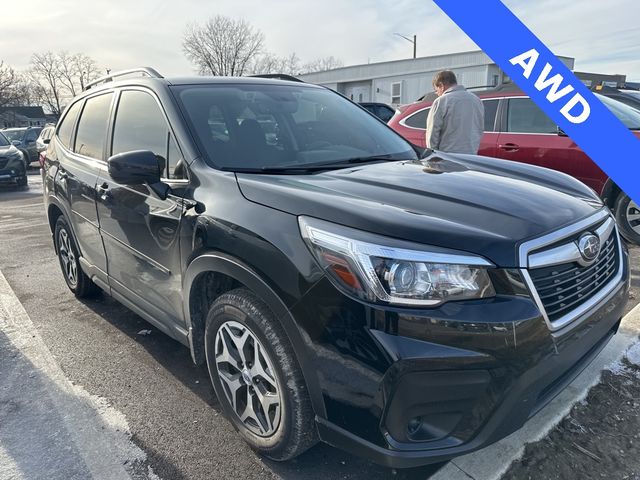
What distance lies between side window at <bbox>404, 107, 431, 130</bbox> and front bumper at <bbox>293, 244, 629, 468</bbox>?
555 centimetres

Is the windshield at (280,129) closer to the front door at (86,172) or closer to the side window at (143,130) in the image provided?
Result: the side window at (143,130)

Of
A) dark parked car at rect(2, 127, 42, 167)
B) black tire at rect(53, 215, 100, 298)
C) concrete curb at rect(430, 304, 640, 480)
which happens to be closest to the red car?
concrete curb at rect(430, 304, 640, 480)

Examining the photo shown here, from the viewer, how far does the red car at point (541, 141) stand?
5414mm

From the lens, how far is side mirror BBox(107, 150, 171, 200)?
96.3 inches

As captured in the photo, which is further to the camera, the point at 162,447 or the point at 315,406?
the point at 162,447

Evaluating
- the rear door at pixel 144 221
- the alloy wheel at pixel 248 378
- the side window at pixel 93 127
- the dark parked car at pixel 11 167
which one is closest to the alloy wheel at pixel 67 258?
the side window at pixel 93 127

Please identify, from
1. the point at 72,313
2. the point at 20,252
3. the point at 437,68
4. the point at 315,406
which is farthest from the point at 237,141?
the point at 437,68

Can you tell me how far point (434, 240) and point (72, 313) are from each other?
3507 mm

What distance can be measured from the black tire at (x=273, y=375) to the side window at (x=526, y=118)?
16.8 feet

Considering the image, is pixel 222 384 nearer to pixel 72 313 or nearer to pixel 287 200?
pixel 287 200

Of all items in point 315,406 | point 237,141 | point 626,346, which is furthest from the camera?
point 626,346

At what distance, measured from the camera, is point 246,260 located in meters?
2.04

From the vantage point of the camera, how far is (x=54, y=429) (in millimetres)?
2564

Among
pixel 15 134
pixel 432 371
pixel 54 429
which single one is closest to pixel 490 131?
pixel 432 371
